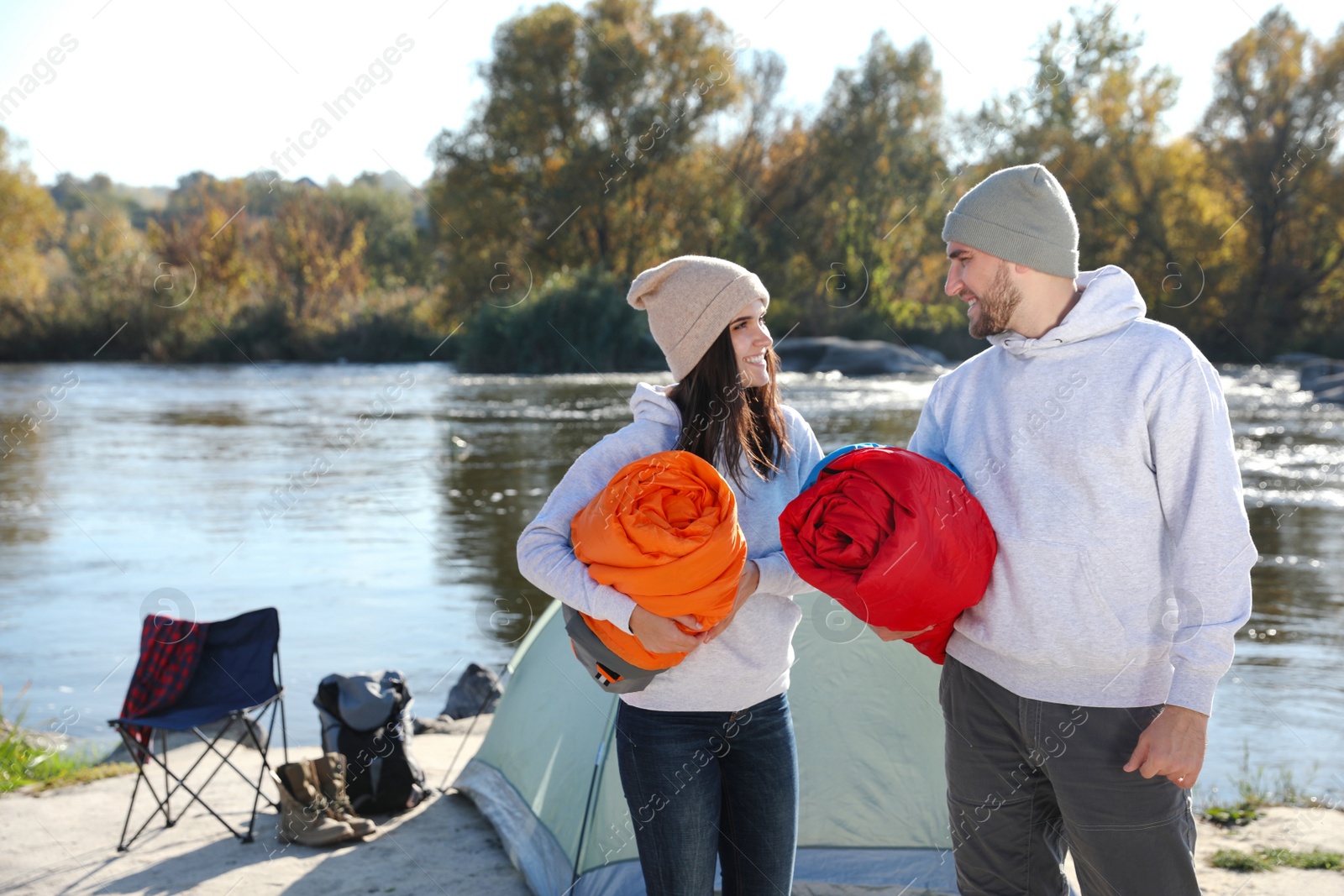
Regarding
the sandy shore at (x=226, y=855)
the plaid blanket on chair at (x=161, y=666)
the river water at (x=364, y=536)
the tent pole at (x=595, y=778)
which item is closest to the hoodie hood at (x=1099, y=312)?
the tent pole at (x=595, y=778)

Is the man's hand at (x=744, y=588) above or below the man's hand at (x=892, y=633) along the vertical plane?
above

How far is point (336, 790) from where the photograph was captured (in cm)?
411

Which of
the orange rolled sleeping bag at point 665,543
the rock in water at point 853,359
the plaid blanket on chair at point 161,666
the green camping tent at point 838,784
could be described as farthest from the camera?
the rock in water at point 853,359

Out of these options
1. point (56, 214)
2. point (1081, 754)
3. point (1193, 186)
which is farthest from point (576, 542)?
point (56, 214)

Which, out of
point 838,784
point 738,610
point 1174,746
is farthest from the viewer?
point 838,784

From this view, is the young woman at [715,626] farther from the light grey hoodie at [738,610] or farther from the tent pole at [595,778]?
the tent pole at [595,778]

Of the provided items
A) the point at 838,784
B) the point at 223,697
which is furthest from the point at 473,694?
the point at 838,784

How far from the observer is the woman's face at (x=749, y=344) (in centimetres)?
215

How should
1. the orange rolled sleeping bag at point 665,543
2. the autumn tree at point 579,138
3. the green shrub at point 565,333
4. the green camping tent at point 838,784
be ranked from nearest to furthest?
the orange rolled sleeping bag at point 665,543 < the green camping tent at point 838,784 < the green shrub at point 565,333 < the autumn tree at point 579,138

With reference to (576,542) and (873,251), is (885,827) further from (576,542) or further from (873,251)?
(873,251)

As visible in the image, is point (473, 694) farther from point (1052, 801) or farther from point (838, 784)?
point (1052, 801)

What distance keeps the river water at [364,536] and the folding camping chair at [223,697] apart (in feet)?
4.97

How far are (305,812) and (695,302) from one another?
2803 mm

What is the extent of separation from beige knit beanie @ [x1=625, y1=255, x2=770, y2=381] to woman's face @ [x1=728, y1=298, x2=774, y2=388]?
3 cm
